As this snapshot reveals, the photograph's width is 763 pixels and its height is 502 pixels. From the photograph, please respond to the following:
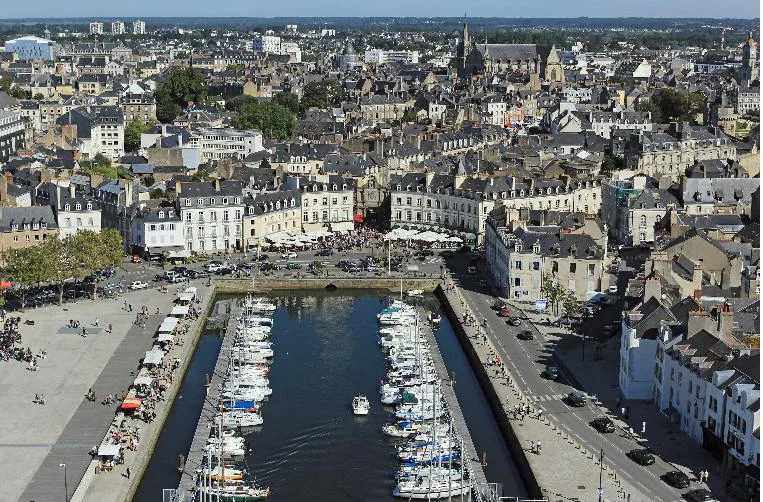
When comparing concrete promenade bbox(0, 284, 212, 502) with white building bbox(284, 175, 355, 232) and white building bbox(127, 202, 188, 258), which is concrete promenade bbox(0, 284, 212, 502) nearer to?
white building bbox(127, 202, 188, 258)

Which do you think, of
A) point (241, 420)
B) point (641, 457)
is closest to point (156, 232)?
point (241, 420)

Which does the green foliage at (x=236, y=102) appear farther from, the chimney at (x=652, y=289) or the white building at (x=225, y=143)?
the chimney at (x=652, y=289)

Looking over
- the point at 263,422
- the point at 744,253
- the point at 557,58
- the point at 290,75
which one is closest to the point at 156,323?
the point at 263,422

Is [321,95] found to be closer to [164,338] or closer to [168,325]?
[168,325]

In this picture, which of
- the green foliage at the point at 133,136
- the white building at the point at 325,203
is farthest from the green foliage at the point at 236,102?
the white building at the point at 325,203

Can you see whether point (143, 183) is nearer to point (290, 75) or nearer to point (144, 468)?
point (144, 468)

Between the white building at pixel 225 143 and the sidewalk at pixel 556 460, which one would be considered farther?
the white building at pixel 225 143

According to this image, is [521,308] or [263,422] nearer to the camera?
[263,422]
